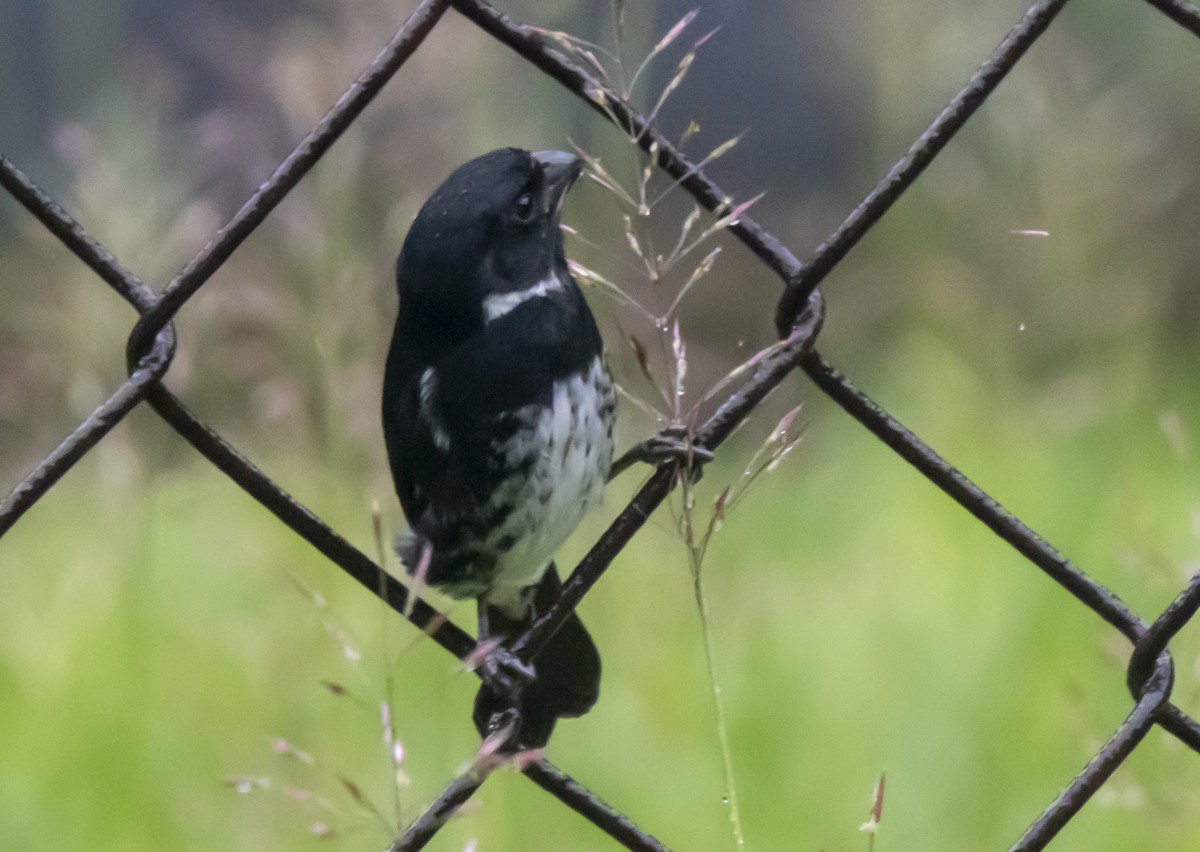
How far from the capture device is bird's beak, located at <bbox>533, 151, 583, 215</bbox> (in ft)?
2.99

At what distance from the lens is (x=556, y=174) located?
92cm

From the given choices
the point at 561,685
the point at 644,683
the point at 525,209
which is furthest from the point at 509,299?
the point at 644,683

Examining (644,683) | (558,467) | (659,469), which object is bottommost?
(644,683)

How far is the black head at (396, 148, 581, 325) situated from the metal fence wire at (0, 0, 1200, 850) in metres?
0.22

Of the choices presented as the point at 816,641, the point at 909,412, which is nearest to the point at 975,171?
the point at 909,412

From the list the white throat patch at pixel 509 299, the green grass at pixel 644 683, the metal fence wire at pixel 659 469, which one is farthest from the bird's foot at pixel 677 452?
the green grass at pixel 644 683

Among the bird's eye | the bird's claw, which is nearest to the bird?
the bird's eye

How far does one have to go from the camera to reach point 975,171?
7.34 feet

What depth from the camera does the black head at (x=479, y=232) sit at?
87 centimetres

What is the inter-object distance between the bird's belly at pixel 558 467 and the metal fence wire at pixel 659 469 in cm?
28

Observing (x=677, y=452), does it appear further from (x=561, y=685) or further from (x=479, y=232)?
(x=561, y=685)

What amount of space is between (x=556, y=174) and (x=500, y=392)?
139mm

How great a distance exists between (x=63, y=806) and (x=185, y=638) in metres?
0.24

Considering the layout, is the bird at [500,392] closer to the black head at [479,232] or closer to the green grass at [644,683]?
the black head at [479,232]
